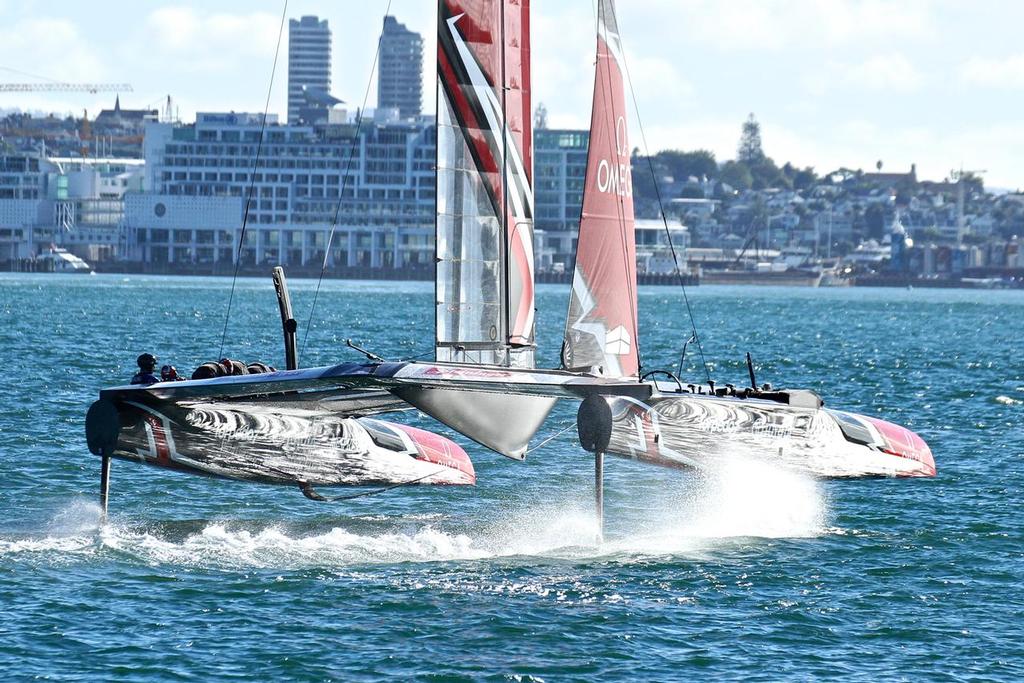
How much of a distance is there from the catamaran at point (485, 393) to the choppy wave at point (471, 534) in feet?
2.14

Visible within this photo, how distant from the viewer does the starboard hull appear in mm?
17719

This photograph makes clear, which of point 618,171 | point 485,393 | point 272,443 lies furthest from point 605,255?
point 272,443

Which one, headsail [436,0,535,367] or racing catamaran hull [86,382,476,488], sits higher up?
headsail [436,0,535,367]

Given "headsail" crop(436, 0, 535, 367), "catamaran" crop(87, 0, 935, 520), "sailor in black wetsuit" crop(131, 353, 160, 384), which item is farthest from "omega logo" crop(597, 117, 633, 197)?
"sailor in black wetsuit" crop(131, 353, 160, 384)

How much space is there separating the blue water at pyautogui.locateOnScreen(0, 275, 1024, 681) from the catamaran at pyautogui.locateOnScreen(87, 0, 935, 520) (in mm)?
743

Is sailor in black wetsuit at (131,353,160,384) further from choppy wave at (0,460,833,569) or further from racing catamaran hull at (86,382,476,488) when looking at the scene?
choppy wave at (0,460,833,569)

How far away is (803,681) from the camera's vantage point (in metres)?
12.1

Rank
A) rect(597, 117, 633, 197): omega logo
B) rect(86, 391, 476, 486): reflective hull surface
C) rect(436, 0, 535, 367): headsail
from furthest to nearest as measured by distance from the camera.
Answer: rect(597, 117, 633, 197): omega logo
rect(436, 0, 535, 367): headsail
rect(86, 391, 476, 486): reflective hull surface

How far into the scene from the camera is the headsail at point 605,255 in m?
19.3

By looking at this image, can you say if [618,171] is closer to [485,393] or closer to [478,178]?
[478,178]

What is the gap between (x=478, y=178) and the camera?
670 inches

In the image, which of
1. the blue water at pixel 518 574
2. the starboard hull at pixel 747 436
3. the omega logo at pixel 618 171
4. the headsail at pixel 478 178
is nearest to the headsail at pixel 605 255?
the omega logo at pixel 618 171

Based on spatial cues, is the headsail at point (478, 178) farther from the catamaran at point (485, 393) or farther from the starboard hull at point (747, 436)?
the starboard hull at point (747, 436)

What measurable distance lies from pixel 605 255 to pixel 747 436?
9.62ft
